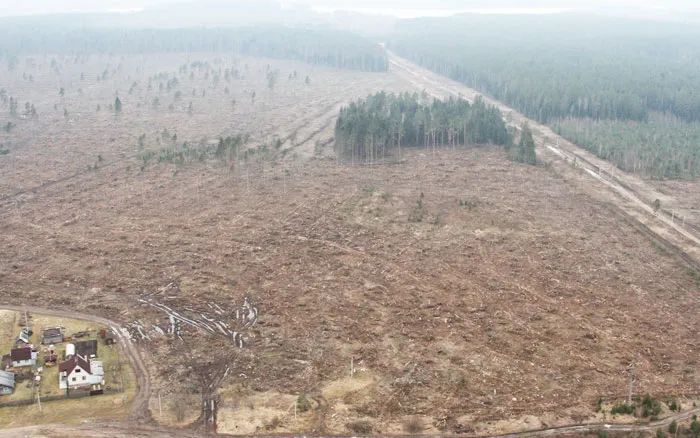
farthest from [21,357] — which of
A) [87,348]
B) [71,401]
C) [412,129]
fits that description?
[412,129]

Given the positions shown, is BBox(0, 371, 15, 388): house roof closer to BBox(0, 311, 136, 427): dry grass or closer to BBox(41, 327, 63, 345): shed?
BBox(0, 311, 136, 427): dry grass

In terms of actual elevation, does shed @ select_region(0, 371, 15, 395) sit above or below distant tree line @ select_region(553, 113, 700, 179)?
below

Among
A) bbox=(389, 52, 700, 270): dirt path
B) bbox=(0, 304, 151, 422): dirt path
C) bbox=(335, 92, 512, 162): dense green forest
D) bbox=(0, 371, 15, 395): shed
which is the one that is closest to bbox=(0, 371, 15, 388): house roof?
bbox=(0, 371, 15, 395): shed

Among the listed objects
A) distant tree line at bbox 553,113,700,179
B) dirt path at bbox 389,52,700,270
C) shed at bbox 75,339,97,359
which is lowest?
shed at bbox 75,339,97,359

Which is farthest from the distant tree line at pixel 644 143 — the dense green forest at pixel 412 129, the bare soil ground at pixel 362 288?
the dense green forest at pixel 412 129

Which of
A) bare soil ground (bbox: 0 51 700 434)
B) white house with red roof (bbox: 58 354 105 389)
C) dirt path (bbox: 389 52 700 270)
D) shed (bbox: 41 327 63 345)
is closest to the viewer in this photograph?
white house with red roof (bbox: 58 354 105 389)

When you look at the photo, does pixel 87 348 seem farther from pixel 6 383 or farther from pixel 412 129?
pixel 412 129

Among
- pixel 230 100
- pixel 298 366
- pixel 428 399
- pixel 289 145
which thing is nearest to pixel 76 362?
pixel 298 366
